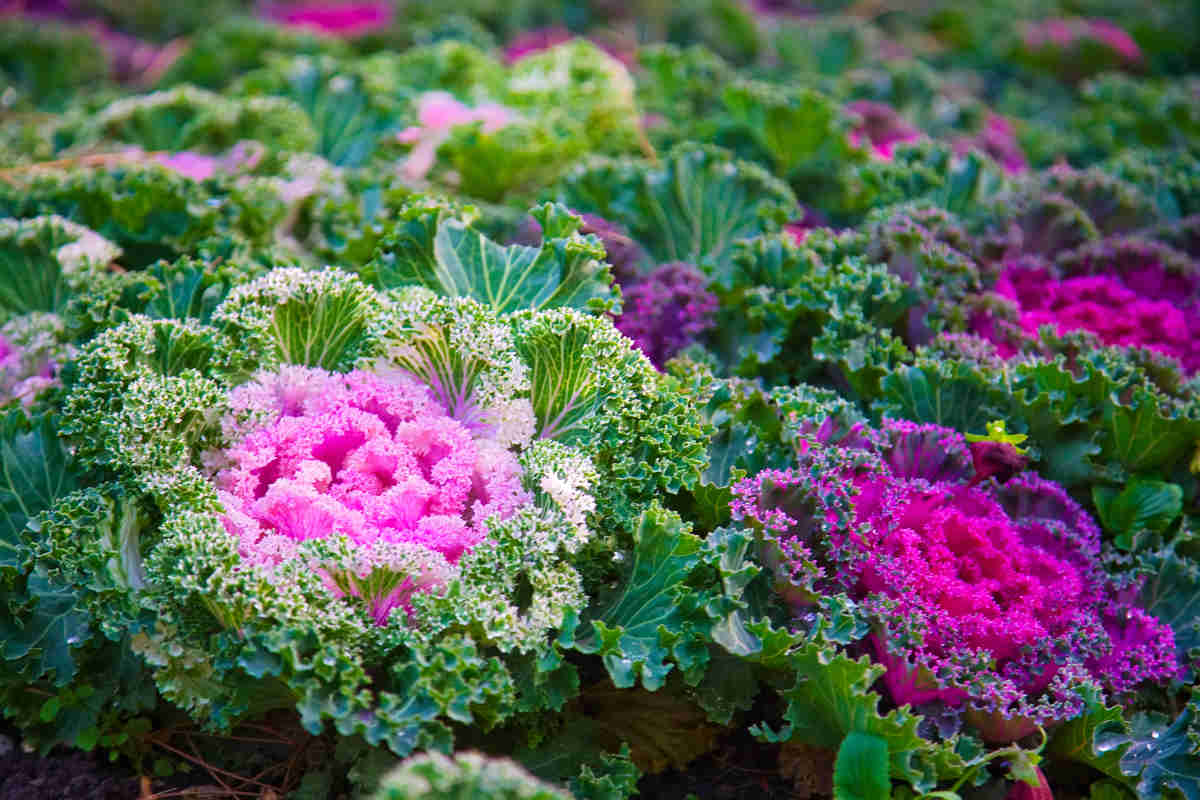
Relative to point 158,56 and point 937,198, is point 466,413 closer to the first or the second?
point 937,198

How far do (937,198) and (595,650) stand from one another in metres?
2.45

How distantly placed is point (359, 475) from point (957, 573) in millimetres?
1377

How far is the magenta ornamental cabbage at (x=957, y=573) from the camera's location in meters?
2.29

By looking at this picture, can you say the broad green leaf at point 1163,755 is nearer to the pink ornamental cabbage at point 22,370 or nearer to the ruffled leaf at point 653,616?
the ruffled leaf at point 653,616

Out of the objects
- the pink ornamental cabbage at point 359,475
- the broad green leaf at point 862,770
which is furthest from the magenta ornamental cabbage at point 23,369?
the broad green leaf at point 862,770

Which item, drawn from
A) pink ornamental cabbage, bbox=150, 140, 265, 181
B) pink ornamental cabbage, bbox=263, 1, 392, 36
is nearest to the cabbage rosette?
pink ornamental cabbage, bbox=150, 140, 265, 181

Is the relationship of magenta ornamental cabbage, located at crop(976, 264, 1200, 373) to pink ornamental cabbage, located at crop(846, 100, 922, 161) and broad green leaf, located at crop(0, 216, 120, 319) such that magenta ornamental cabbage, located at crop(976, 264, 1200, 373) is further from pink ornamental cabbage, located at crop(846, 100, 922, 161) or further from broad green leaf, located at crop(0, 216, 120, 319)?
broad green leaf, located at crop(0, 216, 120, 319)

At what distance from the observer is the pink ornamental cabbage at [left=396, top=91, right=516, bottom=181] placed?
4.25 m

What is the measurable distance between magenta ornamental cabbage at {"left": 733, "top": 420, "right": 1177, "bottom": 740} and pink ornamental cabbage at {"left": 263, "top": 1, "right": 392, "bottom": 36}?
509cm

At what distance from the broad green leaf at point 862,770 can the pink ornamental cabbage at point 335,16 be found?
18.5 feet

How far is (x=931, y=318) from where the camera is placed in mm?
3252

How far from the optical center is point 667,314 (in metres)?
3.31

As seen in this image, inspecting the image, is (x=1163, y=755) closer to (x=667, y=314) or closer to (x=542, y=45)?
(x=667, y=314)

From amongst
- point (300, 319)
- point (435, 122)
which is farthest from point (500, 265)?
point (435, 122)
